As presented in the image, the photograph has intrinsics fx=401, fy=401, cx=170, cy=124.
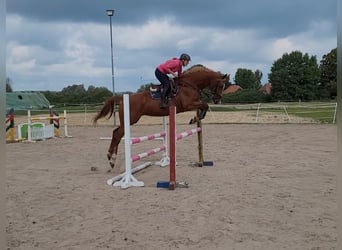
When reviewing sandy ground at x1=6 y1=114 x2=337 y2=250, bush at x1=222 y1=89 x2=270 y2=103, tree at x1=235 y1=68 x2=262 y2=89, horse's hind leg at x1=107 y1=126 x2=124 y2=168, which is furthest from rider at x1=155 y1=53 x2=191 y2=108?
tree at x1=235 y1=68 x2=262 y2=89

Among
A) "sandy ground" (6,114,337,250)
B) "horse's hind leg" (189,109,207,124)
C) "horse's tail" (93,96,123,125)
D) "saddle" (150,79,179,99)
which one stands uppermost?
"saddle" (150,79,179,99)

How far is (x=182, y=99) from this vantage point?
6.82 meters

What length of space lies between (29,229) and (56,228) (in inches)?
9.6

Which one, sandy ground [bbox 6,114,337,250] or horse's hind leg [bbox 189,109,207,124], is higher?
horse's hind leg [bbox 189,109,207,124]

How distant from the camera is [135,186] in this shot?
5.55 m

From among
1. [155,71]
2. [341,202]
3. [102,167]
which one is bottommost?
[102,167]

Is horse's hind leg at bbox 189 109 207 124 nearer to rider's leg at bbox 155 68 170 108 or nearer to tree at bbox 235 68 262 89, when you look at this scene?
rider's leg at bbox 155 68 170 108

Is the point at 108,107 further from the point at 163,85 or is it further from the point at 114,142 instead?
the point at 163,85

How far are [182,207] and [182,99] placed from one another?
285 cm

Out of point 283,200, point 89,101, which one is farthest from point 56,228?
point 89,101

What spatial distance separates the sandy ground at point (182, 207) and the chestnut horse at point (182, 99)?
30.4 inches

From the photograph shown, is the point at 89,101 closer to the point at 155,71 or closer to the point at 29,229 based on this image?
the point at 155,71

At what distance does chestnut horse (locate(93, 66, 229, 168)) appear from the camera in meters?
6.83

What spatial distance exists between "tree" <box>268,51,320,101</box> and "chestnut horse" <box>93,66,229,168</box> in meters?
30.6
